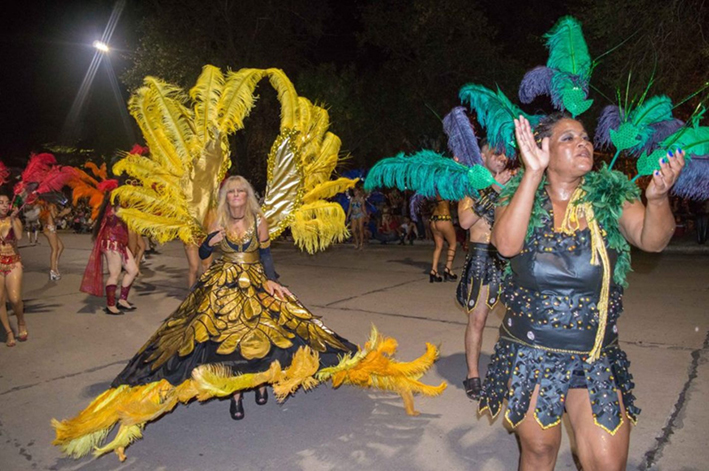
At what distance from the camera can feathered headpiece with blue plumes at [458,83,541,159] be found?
258 centimetres

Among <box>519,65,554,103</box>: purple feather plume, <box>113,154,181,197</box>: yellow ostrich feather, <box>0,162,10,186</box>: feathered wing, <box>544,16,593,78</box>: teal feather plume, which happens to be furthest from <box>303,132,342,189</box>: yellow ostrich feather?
<box>0,162,10,186</box>: feathered wing

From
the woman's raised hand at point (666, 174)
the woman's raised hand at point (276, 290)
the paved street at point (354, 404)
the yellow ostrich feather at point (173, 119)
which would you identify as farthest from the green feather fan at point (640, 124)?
the yellow ostrich feather at point (173, 119)

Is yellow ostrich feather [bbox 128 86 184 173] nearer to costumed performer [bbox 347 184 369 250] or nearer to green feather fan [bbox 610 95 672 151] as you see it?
green feather fan [bbox 610 95 672 151]

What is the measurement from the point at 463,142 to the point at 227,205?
6.78 feet

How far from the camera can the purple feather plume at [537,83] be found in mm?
2680

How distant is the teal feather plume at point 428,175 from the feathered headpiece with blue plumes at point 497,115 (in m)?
0.20

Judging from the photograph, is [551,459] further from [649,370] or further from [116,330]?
[116,330]

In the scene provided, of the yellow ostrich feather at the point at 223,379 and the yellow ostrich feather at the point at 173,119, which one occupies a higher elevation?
the yellow ostrich feather at the point at 173,119

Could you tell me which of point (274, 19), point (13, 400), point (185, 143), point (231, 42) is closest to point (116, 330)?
point (13, 400)

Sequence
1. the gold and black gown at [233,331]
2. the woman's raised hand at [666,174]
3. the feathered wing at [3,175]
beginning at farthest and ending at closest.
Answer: the feathered wing at [3,175] < the gold and black gown at [233,331] < the woman's raised hand at [666,174]

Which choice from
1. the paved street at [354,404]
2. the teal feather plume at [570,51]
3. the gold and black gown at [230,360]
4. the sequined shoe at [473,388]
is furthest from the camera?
the sequined shoe at [473,388]

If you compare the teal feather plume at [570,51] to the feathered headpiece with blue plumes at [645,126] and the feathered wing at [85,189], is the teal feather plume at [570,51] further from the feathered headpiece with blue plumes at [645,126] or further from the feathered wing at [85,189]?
the feathered wing at [85,189]

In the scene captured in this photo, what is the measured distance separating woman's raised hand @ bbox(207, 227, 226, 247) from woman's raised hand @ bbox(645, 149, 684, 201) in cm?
Answer: 312

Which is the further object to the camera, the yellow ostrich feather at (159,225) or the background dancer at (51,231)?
the background dancer at (51,231)
